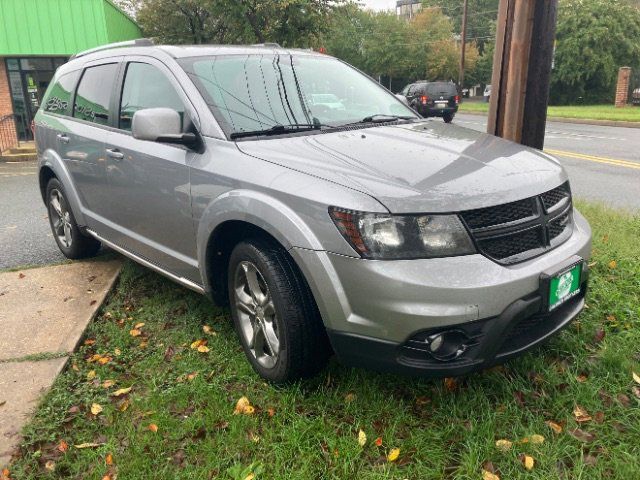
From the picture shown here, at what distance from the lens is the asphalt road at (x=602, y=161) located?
25.1 feet

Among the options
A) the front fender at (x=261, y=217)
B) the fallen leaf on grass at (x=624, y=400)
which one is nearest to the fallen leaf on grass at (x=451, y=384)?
the fallen leaf on grass at (x=624, y=400)

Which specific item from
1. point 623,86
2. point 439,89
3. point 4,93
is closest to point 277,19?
point 4,93

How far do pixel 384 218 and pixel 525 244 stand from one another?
27.2 inches

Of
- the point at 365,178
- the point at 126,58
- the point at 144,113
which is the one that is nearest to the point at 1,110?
the point at 126,58

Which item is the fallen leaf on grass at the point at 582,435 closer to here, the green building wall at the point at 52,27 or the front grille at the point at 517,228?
the front grille at the point at 517,228

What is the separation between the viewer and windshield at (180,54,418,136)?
3289 mm

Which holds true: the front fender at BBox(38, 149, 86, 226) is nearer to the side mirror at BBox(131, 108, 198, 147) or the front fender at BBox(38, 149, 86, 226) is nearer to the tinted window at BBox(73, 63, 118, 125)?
the tinted window at BBox(73, 63, 118, 125)

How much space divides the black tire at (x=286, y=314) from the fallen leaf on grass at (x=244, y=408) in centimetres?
16

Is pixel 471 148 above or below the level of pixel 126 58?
below

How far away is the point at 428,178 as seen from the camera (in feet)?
8.39

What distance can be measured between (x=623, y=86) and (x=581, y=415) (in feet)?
109

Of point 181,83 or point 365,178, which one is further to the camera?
point 181,83

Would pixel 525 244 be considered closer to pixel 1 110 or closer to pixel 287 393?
pixel 287 393

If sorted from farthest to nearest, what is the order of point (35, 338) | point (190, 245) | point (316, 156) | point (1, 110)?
1. point (1, 110)
2. point (35, 338)
3. point (190, 245)
4. point (316, 156)
